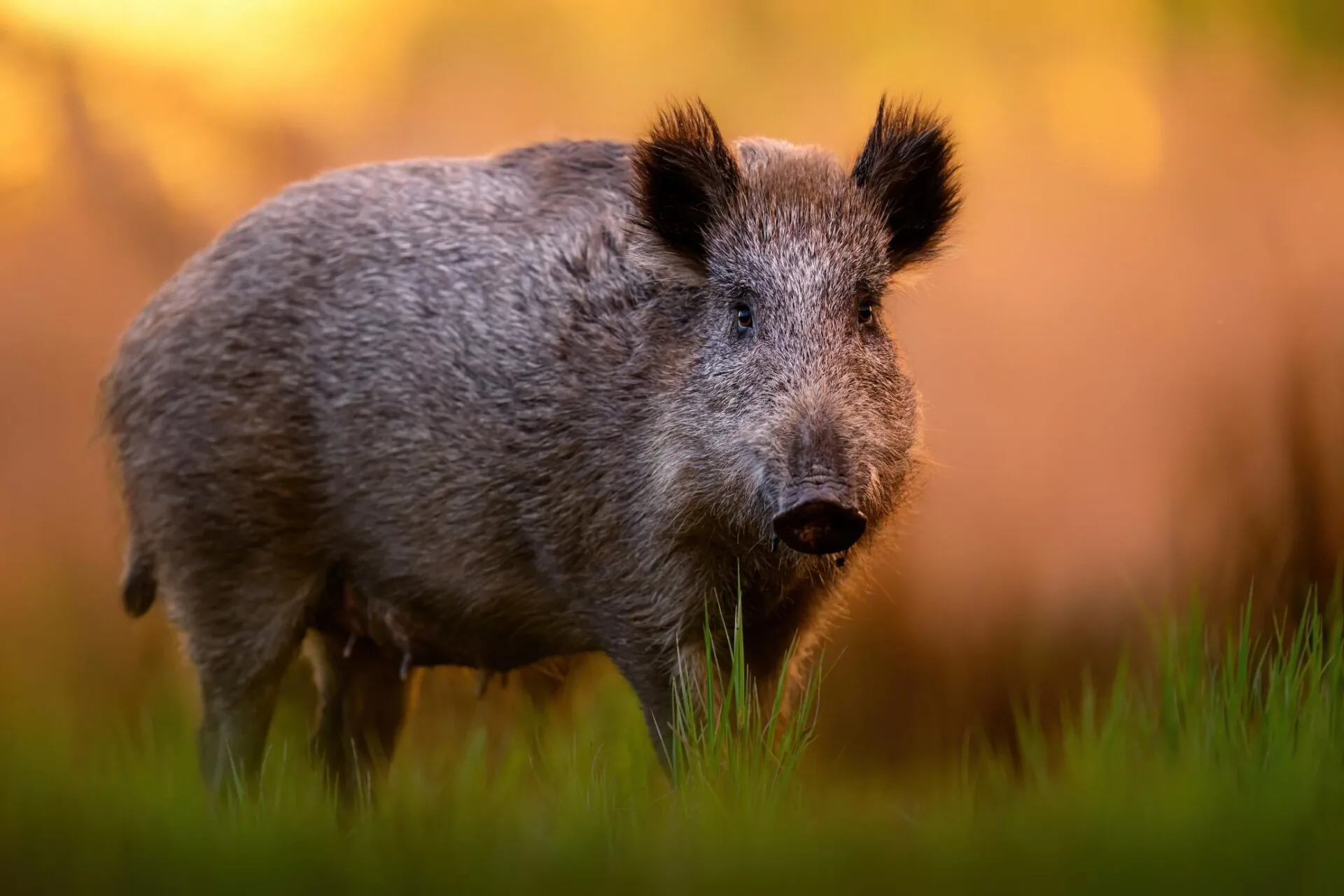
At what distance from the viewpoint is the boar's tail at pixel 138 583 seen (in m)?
4.68

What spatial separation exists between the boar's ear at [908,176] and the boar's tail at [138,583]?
249 centimetres

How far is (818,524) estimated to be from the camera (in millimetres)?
3256

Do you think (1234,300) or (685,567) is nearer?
(685,567)

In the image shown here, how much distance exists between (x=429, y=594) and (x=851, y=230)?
65.0 inches

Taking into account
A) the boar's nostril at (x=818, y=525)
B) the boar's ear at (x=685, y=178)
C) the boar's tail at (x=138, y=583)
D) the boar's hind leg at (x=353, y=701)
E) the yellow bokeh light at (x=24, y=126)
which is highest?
the yellow bokeh light at (x=24, y=126)

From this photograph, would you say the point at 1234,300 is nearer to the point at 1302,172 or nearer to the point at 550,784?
the point at 1302,172

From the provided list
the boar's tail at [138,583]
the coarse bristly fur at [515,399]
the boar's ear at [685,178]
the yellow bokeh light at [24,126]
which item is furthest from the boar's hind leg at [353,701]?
the yellow bokeh light at [24,126]

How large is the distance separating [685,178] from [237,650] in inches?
77.3

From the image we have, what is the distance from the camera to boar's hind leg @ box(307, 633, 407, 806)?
5.00 m

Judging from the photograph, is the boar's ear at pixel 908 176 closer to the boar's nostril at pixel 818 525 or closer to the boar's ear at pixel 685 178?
the boar's ear at pixel 685 178

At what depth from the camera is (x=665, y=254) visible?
402cm

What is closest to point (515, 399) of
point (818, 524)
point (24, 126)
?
point (818, 524)

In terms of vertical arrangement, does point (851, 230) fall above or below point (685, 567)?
above

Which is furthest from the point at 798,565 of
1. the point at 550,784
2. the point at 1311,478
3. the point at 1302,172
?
the point at 1302,172
